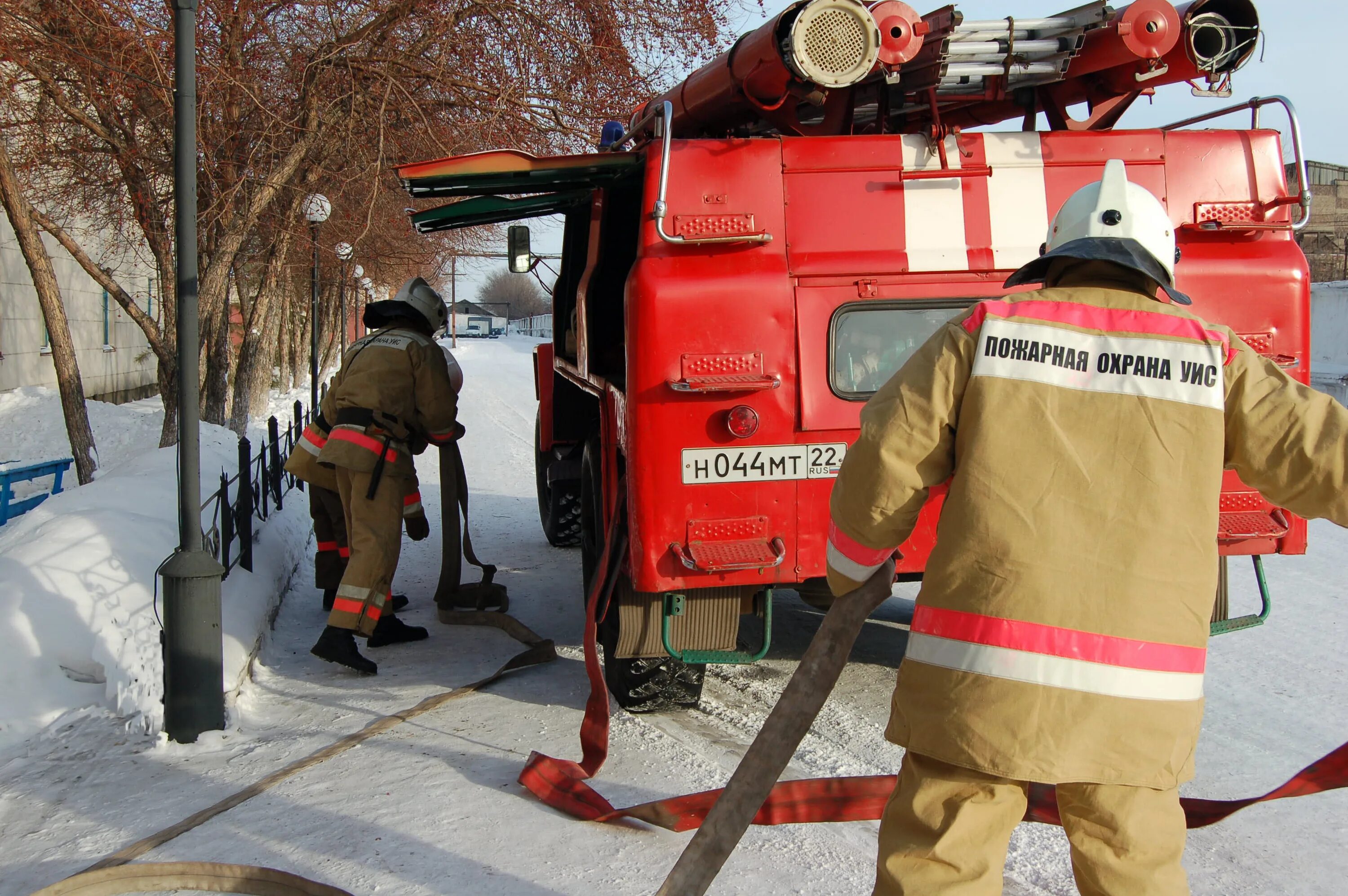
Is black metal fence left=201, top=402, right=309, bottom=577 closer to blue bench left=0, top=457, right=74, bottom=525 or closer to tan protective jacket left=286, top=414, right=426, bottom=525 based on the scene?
tan protective jacket left=286, top=414, right=426, bottom=525

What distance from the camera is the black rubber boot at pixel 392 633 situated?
6.16 meters

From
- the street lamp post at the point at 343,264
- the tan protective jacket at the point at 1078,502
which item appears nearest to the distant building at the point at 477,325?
the street lamp post at the point at 343,264

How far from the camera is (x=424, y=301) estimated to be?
247 inches

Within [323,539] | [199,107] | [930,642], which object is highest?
[199,107]

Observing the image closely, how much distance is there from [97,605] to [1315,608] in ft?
21.0

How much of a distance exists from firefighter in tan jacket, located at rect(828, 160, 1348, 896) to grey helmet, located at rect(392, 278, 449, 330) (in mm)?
4395

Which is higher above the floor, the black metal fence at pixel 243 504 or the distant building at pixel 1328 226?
the distant building at pixel 1328 226

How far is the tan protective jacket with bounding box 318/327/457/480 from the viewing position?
18.8 feet

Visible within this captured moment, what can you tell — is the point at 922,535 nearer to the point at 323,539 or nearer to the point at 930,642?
the point at 930,642

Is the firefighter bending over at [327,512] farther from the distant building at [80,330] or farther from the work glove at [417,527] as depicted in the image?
the distant building at [80,330]

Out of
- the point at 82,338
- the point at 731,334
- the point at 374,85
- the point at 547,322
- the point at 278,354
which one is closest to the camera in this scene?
the point at 731,334

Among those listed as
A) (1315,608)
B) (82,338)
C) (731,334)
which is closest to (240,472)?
(731,334)

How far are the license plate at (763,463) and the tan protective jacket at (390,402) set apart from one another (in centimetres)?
232

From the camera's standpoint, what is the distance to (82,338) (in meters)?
21.3
